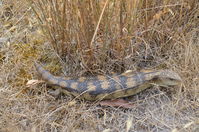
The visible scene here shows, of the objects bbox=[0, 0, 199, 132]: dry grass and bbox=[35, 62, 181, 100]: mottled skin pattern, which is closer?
bbox=[0, 0, 199, 132]: dry grass

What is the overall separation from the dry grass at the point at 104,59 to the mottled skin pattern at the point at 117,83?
0.27ft

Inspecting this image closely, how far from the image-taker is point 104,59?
8.54ft

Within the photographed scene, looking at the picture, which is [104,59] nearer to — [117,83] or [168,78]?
[117,83]

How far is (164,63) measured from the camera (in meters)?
2.69

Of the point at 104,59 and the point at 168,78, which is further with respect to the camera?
the point at 104,59

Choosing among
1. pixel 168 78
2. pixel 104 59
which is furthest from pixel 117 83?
pixel 168 78

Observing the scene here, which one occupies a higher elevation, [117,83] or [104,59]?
[104,59]

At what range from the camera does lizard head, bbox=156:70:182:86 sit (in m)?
2.42

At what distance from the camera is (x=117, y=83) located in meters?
2.47

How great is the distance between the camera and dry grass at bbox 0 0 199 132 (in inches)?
90.2

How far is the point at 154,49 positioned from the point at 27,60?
4.28ft

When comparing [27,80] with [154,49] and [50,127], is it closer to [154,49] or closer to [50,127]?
[50,127]

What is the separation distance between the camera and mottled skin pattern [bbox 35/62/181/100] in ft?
8.04

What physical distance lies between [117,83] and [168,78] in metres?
0.46
